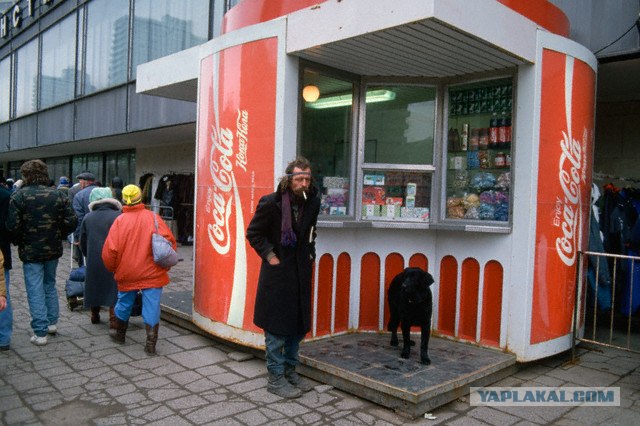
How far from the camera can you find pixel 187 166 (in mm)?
14438

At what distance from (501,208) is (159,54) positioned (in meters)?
10.9

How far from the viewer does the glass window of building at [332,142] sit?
5.57 metres

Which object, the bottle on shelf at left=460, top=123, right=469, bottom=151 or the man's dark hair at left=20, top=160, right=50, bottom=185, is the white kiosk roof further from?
the man's dark hair at left=20, top=160, right=50, bottom=185

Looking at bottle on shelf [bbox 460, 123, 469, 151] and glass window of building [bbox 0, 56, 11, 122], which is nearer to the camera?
bottle on shelf [bbox 460, 123, 469, 151]

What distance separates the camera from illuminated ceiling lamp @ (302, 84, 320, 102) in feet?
17.5

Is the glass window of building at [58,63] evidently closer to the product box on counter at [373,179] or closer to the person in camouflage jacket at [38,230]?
the person in camouflage jacket at [38,230]

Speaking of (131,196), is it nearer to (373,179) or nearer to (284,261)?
(284,261)

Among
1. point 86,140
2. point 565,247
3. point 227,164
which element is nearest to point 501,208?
point 565,247

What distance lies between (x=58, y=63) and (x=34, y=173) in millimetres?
15696

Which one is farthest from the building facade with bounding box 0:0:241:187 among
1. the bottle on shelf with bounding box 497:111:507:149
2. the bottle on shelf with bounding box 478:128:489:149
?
the bottle on shelf with bounding box 497:111:507:149

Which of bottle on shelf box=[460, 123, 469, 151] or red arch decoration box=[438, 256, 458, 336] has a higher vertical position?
bottle on shelf box=[460, 123, 469, 151]

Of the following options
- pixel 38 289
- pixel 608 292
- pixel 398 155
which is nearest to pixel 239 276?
pixel 38 289

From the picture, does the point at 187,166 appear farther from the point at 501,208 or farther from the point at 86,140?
the point at 501,208

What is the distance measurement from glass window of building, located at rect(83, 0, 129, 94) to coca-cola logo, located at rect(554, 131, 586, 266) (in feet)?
41.5
